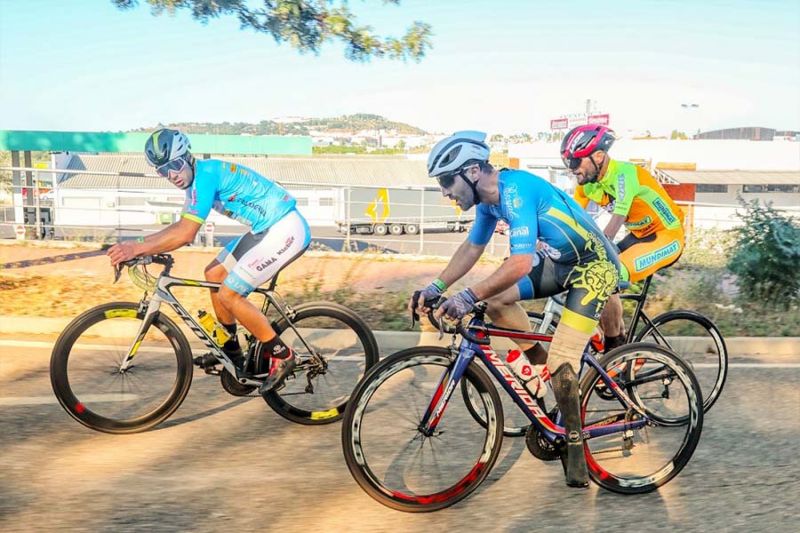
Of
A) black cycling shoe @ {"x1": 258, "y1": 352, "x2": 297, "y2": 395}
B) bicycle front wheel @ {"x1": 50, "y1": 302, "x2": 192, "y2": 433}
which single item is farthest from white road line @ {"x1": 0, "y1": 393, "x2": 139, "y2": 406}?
black cycling shoe @ {"x1": 258, "y1": 352, "x2": 297, "y2": 395}

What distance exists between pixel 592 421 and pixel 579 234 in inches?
43.8

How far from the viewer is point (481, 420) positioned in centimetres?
439

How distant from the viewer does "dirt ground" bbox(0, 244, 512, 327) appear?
8.70m

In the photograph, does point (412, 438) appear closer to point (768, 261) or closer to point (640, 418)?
point (640, 418)

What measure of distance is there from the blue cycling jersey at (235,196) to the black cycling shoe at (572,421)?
2309mm

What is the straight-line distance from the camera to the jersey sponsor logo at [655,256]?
19.1ft

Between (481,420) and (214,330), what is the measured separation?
1993mm

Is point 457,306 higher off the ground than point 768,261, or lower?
higher

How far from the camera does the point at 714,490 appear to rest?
438cm

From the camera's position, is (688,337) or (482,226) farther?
(688,337)

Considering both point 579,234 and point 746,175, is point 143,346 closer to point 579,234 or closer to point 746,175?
point 579,234

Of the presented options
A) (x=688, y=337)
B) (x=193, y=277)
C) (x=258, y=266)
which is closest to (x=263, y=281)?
(x=258, y=266)

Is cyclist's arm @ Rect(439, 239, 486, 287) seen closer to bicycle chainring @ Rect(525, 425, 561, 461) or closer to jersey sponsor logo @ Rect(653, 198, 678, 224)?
bicycle chainring @ Rect(525, 425, 561, 461)

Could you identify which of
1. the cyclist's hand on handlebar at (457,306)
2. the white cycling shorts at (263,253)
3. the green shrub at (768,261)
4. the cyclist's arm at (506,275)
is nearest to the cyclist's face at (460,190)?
the cyclist's arm at (506,275)
